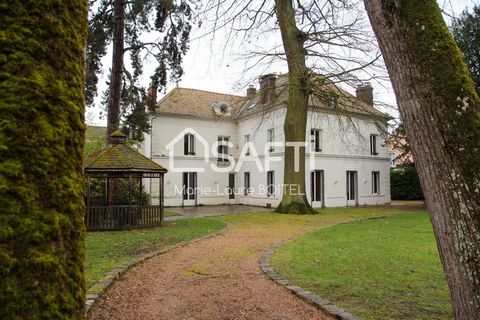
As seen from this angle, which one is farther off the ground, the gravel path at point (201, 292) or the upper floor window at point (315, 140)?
the upper floor window at point (315, 140)

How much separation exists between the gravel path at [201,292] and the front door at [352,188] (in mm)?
18806

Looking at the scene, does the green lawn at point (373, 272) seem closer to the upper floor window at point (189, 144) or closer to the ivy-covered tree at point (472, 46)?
the ivy-covered tree at point (472, 46)

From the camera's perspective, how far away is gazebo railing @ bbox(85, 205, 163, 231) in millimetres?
12750

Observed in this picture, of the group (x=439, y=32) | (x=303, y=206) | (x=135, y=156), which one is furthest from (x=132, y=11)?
(x=439, y=32)

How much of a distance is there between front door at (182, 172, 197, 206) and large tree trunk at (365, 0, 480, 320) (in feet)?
79.7

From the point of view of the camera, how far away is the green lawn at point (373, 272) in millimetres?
4516

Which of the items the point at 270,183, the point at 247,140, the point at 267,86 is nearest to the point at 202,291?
the point at 267,86

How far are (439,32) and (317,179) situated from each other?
74.7ft

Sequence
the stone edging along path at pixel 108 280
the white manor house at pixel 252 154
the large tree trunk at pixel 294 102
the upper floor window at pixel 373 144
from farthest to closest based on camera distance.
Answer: the upper floor window at pixel 373 144 → the white manor house at pixel 252 154 → the large tree trunk at pixel 294 102 → the stone edging along path at pixel 108 280

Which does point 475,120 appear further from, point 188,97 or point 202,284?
point 188,97

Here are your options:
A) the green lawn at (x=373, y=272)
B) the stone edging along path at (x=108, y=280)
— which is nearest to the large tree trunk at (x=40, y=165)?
the stone edging along path at (x=108, y=280)

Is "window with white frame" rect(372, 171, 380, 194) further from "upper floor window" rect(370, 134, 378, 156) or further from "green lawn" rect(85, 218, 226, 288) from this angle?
"green lawn" rect(85, 218, 226, 288)

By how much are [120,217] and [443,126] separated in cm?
1233

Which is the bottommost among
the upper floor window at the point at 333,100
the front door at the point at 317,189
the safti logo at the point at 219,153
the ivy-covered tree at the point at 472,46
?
the front door at the point at 317,189
